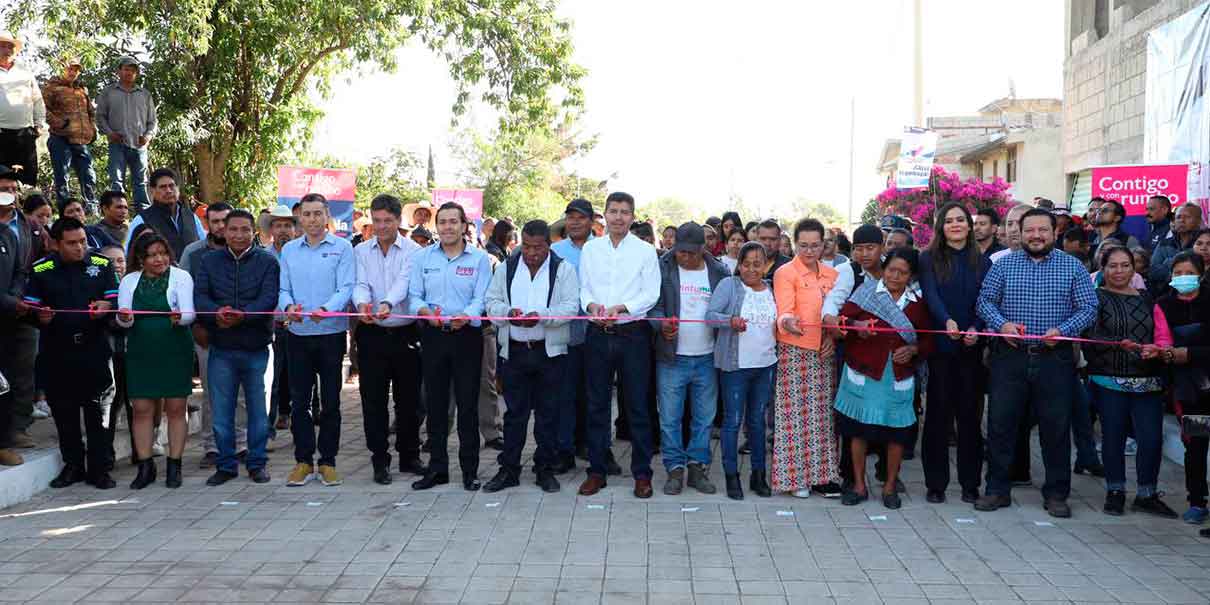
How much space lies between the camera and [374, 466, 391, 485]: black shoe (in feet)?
25.3

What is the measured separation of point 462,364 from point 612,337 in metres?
1.10

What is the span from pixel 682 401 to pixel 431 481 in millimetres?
1906

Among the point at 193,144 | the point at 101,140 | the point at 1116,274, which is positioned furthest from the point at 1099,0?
the point at 101,140

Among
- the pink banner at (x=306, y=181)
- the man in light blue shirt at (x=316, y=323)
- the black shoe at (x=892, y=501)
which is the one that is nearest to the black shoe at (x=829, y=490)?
the black shoe at (x=892, y=501)

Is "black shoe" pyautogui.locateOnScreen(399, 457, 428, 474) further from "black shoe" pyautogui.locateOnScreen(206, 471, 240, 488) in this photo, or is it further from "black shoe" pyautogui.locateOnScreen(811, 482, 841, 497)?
"black shoe" pyautogui.locateOnScreen(811, 482, 841, 497)

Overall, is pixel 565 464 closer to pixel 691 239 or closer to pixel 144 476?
pixel 691 239

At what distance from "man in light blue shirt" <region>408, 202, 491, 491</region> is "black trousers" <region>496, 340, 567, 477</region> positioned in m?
0.25

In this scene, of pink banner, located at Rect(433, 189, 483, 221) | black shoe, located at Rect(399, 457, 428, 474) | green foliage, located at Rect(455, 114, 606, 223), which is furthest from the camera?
green foliage, located at Rect(455, 114, 606, 223)

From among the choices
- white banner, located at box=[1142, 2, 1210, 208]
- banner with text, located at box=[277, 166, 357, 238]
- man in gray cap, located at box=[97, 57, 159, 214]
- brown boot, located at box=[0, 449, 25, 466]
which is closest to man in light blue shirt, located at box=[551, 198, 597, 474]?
brown boot, located at box=[0, 449, 25, 466]

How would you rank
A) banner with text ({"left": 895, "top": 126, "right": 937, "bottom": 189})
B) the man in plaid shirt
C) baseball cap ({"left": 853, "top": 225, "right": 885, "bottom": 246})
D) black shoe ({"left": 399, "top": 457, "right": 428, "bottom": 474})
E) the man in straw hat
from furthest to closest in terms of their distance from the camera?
banner with text ({"left": 895, "top": 126, "right": 937, "bottom": 189})
the man in straw hat
black shoe ({"left": 399, "top": 457, "right": 428, "bottom": 474})
baseball cap ({"left": 853, "top": 225, "right": 885, "bottom": 246})
the man in plaid shirt

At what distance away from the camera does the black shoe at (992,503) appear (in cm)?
704

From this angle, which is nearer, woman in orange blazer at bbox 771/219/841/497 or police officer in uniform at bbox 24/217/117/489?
woman in orange blazer at bbox 771/219/841/497

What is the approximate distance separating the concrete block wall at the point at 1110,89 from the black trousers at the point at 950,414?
9.91 meters

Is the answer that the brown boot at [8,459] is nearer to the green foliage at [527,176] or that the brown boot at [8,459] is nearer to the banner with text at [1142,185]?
the banner with text at [1142,185]
